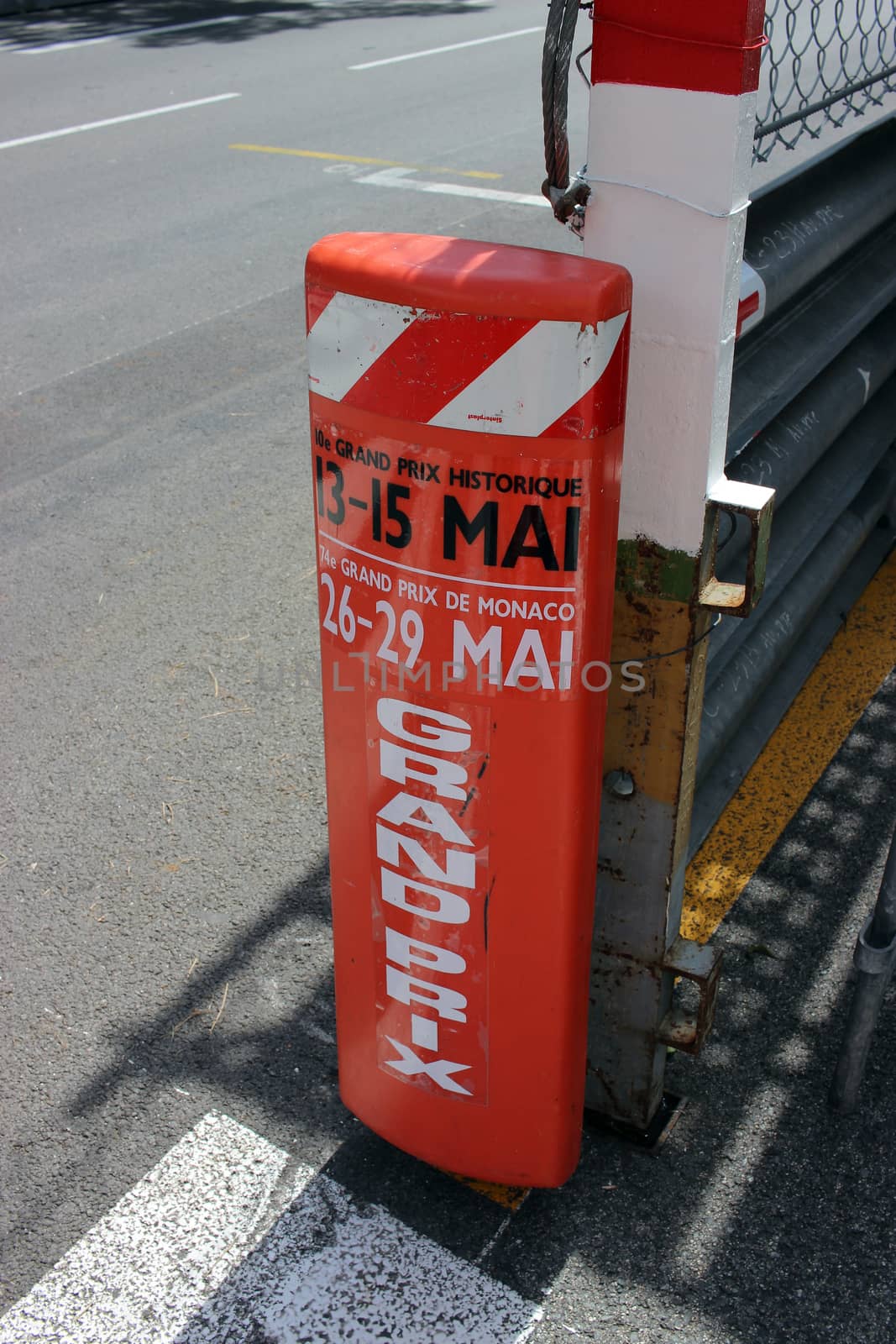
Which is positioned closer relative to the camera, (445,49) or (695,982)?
(695,982)

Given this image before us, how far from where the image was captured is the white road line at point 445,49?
1365 cm

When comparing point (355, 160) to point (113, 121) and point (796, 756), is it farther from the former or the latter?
point (796, 756)

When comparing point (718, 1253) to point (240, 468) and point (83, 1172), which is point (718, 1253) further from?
point (240, 468)

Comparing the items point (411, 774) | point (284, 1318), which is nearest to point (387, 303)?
point (411, 774)

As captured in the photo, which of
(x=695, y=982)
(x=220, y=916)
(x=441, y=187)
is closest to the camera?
(x=695, y=982)

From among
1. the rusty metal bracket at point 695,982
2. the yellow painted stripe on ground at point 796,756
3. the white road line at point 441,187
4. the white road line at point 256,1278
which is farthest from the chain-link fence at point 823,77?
the white road line at point 441,187

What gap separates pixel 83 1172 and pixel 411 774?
1137 mm

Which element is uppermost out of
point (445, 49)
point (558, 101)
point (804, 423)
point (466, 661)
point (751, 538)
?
point (558, 101)

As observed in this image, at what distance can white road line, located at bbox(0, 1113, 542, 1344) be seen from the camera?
2.14 metres

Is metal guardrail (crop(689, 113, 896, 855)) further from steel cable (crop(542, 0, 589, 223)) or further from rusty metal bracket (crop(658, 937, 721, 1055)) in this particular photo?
steel cable (crop(542, 0, 589, 223))

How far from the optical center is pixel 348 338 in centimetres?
177

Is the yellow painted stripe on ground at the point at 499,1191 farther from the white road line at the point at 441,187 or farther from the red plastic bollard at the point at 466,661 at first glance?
the white road line at the point at 441,187

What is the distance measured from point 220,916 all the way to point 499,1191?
40.5 inches

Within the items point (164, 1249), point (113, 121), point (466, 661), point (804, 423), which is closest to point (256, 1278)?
point (164, 1249)
